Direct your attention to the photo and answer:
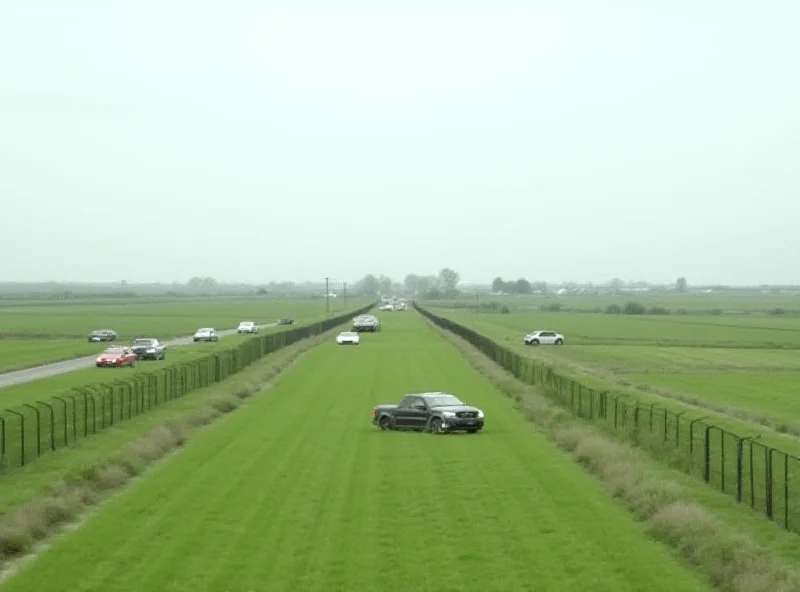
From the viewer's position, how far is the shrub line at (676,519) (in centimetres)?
1574

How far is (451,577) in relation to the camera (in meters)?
16.7

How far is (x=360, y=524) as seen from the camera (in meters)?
20.9

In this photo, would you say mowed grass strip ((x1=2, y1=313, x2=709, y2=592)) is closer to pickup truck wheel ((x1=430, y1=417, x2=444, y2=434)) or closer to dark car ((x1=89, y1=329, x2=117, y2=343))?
pickup truck wheel ((x1=430, y1=417, x2=444, y2=434))

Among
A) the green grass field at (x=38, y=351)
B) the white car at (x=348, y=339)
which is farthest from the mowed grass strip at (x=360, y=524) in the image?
the white car at (x=348, y=339)

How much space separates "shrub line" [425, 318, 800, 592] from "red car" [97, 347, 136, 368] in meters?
36.5

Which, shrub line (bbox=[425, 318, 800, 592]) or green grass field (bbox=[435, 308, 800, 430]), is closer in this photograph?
shrub line (bbox=[425, 318, 800, 592])

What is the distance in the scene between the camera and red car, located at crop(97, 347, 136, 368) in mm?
65562

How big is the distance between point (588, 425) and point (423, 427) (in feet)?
18.7

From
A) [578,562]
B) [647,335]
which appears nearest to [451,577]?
[578,562]

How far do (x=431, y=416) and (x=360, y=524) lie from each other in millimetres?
15864

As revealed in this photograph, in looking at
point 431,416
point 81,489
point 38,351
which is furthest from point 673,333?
point 81,489

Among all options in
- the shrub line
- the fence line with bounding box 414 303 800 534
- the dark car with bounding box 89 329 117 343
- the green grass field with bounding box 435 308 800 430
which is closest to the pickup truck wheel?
the shrub line

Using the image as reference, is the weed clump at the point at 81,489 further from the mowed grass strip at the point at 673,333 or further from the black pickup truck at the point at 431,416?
the mowed grass strip at the point at 673,333

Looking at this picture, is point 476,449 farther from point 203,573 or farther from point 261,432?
point 203,573
